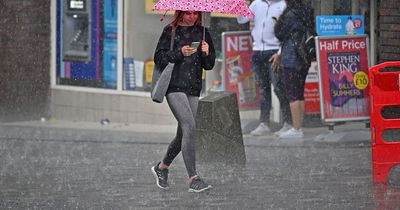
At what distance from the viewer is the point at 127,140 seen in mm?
14617

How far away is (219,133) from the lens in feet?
38.9

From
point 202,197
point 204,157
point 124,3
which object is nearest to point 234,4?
point 202,197

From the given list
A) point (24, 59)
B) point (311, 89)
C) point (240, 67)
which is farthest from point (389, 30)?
point (24, 59)

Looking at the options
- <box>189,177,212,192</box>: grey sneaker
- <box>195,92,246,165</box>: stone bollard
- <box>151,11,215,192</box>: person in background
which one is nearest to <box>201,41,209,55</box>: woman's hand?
<box>151,11,215,192</box>: person in background

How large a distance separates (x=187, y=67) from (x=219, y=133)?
181 centimetres

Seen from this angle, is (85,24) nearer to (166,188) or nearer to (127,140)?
(127,140)

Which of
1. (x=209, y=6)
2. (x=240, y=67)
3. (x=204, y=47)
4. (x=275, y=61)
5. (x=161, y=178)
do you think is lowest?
(x=161, y=178)

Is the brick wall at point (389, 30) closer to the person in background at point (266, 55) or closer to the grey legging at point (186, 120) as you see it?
the person in background at point (266, 55)

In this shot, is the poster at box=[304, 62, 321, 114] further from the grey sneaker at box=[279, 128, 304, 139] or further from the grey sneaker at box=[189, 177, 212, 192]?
the grey sneaker at box=[189, 177, 212, 192]

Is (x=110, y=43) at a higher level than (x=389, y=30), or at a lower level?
lower

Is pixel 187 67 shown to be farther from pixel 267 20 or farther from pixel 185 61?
pixel 267 20

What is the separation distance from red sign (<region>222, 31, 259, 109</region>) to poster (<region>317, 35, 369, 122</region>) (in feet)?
5.16

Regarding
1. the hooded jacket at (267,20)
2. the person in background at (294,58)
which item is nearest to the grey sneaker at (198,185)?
Result: the person in background at (294,58)

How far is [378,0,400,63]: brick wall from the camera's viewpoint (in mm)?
14062
